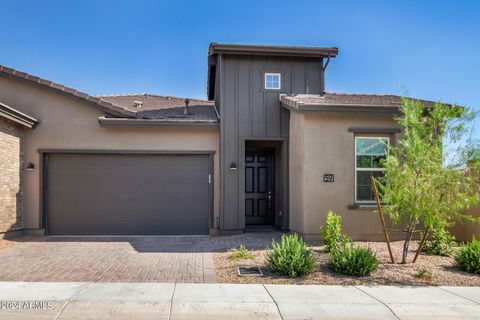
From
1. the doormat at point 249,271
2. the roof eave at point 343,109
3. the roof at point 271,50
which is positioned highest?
the roof at point 271,50

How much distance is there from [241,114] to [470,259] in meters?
6.98

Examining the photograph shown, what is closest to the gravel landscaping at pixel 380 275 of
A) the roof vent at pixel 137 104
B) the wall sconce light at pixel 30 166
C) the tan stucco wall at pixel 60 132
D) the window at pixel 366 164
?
the window at pixel 366 164

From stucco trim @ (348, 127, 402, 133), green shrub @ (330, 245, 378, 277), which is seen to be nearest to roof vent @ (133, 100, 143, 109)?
stucco trim @ (348, 127, 402, 133)

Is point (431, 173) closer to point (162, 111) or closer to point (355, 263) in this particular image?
point (355, 263)

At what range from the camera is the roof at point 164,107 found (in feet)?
39.8


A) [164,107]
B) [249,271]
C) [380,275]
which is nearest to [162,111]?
[164,107]

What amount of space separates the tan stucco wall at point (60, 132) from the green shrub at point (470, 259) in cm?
645

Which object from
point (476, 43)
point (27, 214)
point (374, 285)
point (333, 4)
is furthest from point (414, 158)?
point (27, 214)

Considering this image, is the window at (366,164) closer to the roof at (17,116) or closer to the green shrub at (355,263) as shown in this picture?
the green shrub at (355,263)

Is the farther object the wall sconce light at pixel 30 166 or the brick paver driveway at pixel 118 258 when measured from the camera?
the wall sconce light at pixel 30 166

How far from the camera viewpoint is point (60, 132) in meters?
11.6

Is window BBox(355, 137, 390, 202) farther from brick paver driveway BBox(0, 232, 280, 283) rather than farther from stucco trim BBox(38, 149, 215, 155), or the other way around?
stucco trim BBox(38, 149, 215, 155)

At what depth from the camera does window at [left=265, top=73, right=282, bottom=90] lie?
12.3m

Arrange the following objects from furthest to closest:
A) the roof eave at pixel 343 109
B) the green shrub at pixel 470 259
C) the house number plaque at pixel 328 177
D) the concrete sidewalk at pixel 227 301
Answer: the house number plaque at pixel 328 177 → the roof eave at pixel 343 109 → the green shrub at pixel 470 259 → the concrete sidewalk at pixel 227 301
